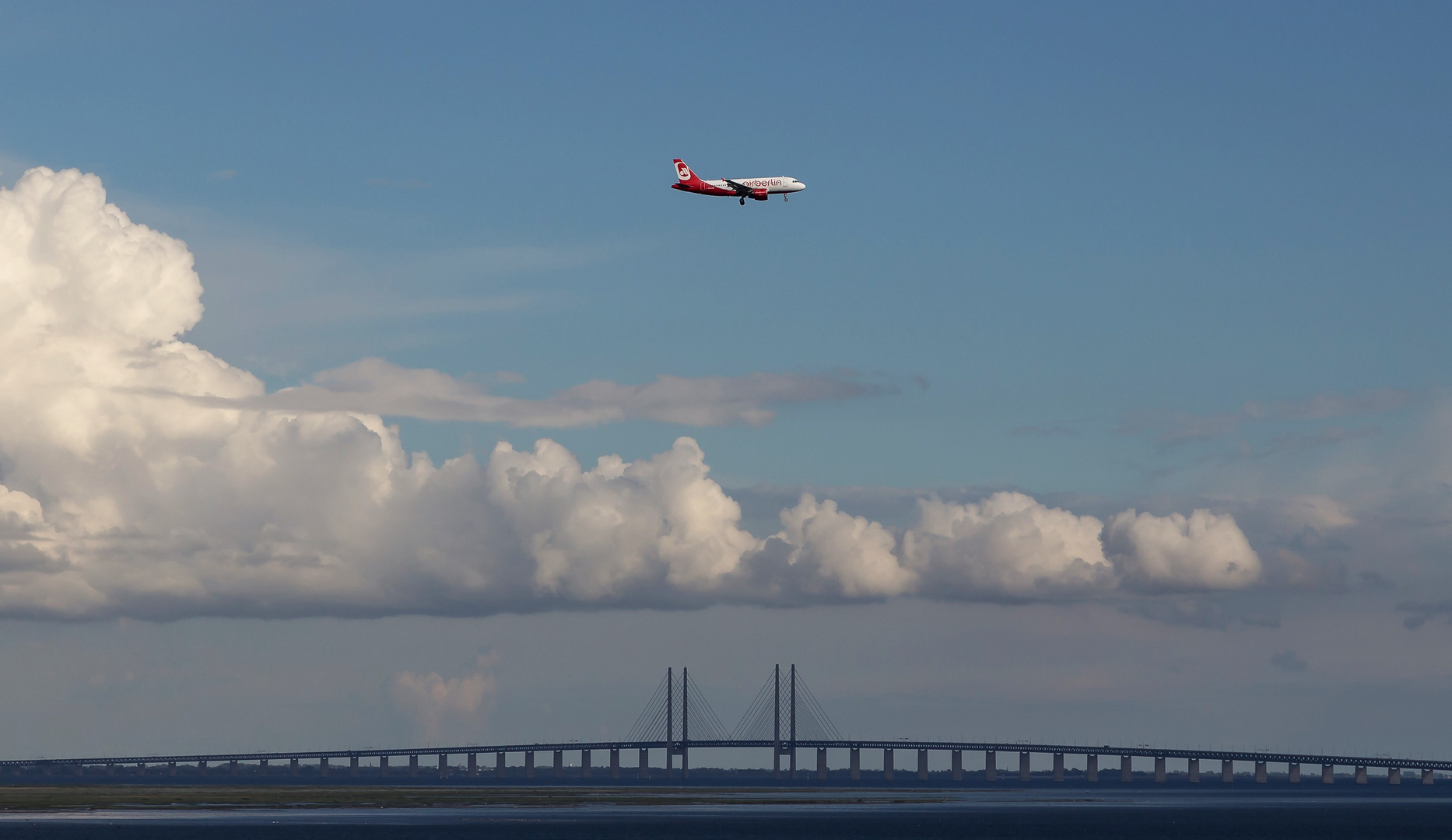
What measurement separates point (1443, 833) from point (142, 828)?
144474mm

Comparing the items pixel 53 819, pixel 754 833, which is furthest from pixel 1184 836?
pixel 53 819

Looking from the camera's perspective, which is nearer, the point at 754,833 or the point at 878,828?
the point at 754,833

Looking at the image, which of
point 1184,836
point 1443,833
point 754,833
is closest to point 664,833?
point 754,833

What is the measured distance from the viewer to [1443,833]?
197m

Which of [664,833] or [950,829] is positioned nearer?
[664,833]

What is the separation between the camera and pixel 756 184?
179000 millimetres

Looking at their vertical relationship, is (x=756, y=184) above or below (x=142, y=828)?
above

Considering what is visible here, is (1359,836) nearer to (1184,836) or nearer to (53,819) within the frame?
(1184,836)

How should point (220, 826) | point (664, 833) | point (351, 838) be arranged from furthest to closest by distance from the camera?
point (220, 826) < point (664, 833) < point (351, 838)

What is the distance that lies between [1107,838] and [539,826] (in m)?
64.0

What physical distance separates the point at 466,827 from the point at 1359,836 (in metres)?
102

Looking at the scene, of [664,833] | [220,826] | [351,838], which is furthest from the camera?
[220,826]

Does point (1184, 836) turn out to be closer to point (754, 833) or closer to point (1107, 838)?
point (1107, 838)

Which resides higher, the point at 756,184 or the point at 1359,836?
the point at 756,184
